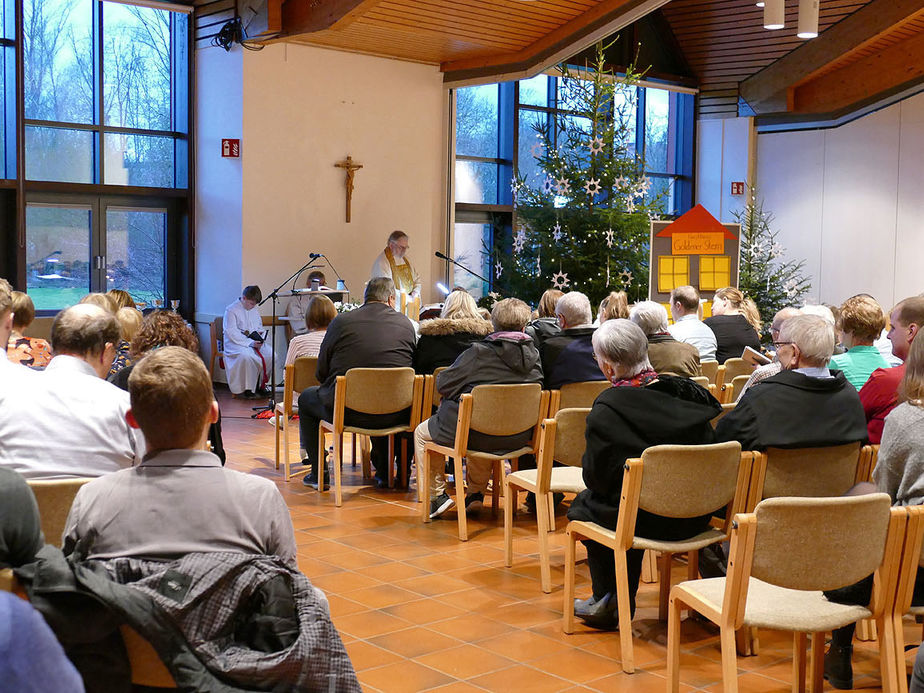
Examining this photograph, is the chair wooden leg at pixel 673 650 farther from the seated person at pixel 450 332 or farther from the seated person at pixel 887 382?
the seated person at pixel 450 332

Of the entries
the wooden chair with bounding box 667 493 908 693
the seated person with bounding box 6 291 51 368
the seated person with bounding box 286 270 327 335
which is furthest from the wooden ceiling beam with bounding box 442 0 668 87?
the wooden chair with bounding box 667 493 908 693

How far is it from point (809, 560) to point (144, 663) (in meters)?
1.78

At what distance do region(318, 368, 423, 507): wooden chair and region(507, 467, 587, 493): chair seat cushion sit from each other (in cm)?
144

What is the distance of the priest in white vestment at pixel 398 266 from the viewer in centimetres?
1090

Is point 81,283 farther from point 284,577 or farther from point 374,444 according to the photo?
point 284,577

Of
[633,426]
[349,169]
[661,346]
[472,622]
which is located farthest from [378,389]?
[349,169]

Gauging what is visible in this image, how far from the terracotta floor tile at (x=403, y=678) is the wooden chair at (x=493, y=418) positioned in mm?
1765

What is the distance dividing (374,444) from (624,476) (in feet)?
11.2

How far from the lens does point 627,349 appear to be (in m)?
4.07

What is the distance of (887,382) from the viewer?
13.9 ft

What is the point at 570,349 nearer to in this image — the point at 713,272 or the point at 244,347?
the point at 713,272

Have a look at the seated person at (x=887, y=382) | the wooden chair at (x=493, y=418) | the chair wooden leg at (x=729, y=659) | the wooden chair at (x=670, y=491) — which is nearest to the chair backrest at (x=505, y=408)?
the wooden chair at (x=493, y=418)

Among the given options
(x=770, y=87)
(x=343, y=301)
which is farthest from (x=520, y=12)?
(x=770, y=87)

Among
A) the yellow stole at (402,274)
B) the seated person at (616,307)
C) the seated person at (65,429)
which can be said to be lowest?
the seated person at (65,429)
